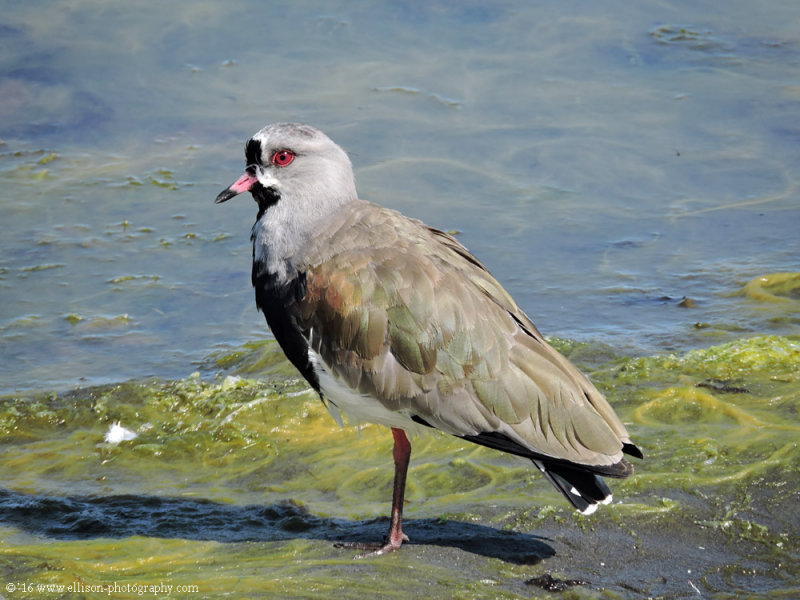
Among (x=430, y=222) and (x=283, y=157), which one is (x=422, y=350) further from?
(x=430, y=222)

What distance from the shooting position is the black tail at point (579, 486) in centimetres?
470

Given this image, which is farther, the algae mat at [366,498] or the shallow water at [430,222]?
the shallow water at [430,222]

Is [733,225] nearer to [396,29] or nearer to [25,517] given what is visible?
[396,29]

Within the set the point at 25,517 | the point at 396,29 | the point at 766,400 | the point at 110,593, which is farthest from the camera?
the point at 396,29

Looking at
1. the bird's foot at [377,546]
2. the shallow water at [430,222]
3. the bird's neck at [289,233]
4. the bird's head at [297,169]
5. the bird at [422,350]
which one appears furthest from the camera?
the bird's head at [297,169]

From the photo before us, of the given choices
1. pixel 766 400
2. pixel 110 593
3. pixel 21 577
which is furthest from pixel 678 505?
pixel 21 577

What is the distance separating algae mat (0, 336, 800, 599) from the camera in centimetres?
470

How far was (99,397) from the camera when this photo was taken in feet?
24.0

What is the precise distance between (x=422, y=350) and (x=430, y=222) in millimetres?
4744

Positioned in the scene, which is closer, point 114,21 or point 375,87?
point 375,87

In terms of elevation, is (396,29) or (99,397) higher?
(396,29)

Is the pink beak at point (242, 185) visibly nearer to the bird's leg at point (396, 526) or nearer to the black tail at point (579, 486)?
the bird's leg at point (396, 526)

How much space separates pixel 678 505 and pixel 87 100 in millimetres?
8808

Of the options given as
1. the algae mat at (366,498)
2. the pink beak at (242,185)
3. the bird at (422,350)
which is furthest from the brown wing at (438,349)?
the pink beak at (242,185)
